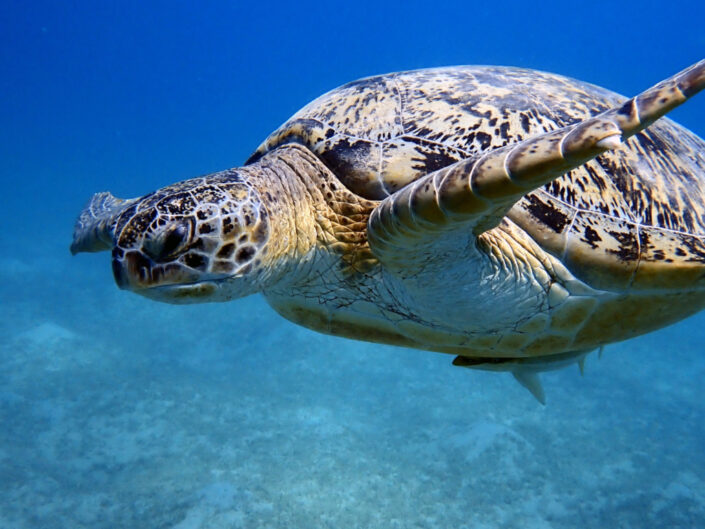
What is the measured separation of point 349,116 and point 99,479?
17.8 ft

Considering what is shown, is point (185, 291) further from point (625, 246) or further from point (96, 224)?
point (625, 246)

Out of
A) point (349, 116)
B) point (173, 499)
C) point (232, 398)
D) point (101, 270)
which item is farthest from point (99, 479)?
point (101, 270)

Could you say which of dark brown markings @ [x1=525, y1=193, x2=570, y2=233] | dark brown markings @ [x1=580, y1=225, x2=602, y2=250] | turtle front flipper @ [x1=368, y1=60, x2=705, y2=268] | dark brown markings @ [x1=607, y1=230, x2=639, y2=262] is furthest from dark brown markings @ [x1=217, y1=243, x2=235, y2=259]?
dark brown markings @ [x1=607, y1=230, x2=639, y2=262]

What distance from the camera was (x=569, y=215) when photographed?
2.04 m

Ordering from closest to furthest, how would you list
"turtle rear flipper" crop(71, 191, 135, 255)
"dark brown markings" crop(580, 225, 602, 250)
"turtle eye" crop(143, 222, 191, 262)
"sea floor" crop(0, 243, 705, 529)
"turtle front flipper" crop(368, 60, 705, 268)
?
1. "turtle front flipper" crop(368, 60, 705, 268)
2. "turtle eye" crop(143, 222, 191, 262)
3. "dark brown markings" crop(580, 225, 602, 250)
4. "turtle rear flipper" crop(71, 191, 135, 255)
5. "sea floor" crop(0, 243, 705, 529)

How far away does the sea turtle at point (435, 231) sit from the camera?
1.80 m

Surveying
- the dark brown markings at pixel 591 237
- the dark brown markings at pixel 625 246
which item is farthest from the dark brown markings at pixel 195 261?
the dark brown markings at pixel 625 246

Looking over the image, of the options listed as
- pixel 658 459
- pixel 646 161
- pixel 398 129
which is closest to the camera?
pixel 398 129

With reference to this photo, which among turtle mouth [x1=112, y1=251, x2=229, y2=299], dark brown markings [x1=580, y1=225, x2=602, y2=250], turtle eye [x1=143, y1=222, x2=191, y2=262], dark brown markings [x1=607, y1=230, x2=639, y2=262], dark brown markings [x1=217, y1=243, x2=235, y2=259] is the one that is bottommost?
dark brown markings [x1=607, y1=230, x2=639, y2=262]

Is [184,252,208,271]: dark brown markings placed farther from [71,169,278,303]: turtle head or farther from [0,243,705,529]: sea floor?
[0,243,705,529]: sea floor

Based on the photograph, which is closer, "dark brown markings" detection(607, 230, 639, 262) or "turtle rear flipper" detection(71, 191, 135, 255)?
"dark brown markings" detection(607, 230, 639, 262)

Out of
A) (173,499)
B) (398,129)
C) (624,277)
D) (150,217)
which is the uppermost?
(398,129)

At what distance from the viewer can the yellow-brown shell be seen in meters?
2.04

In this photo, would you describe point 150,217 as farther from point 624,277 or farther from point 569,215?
point 624,277
